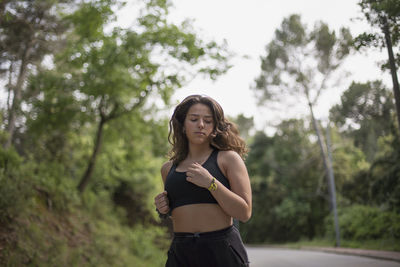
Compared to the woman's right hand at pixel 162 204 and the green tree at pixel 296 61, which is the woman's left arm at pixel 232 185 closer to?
the woman's right hand at pixel 162 204

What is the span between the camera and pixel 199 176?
1.92 m

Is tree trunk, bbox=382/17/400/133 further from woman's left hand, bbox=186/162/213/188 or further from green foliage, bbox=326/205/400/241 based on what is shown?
green foliage, bbox=326/205/400/241

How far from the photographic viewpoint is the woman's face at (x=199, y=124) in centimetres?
218

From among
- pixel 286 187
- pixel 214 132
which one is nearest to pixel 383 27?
pixel 214 132

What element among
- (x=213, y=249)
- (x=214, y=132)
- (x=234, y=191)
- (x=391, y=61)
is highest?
(x=391, y=61)

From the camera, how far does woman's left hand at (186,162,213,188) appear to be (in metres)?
1.90

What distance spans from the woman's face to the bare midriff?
373mm

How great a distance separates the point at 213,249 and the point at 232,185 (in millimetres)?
339

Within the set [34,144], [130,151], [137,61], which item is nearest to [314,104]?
[130,151]

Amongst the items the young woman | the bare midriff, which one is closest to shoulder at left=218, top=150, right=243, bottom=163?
the young woman

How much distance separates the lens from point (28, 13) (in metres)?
7.73

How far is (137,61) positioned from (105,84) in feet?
3.57

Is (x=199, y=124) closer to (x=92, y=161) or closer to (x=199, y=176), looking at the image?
(x=199, y=176)

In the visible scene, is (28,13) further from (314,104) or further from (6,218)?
(314,104)
